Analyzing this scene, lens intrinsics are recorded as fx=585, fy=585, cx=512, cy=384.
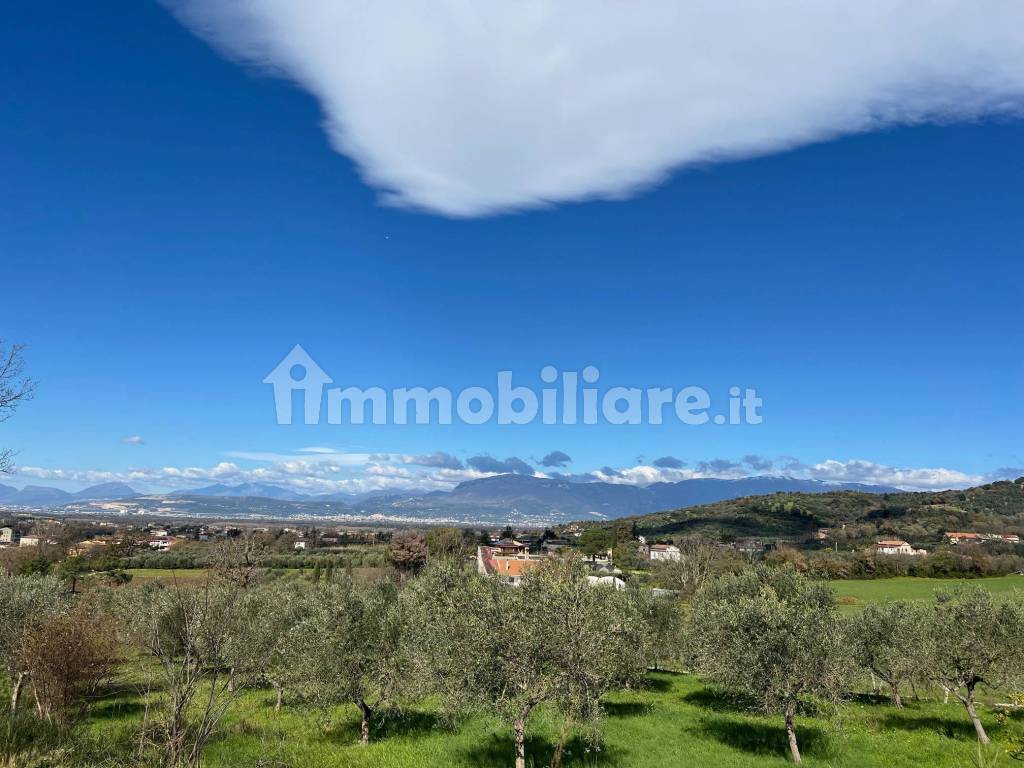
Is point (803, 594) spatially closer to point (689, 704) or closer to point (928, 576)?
point (689, 704)

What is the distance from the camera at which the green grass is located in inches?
→ 3191

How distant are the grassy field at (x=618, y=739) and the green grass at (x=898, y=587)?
49.3 m

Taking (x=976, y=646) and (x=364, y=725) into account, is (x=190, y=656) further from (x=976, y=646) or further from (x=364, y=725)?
(x=976, y=646)

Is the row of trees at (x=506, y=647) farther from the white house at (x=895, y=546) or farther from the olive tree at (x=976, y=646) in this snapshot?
the white house at (x=895, y=546)

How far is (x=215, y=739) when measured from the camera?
25.9 m

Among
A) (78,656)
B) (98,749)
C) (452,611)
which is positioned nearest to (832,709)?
(452,611)

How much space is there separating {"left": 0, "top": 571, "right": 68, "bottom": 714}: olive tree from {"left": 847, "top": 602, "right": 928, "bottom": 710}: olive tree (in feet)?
147

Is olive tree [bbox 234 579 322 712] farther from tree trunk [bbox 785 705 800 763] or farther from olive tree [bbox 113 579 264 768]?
tree trunk [bbox 785 705 800 763]

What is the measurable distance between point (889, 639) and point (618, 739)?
21.0 meters

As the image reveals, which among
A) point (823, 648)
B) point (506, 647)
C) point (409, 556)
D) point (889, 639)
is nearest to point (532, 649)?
point (506, 647)

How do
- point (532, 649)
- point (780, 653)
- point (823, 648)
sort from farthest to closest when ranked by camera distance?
point (780, 653)
point (823, 648)
point (532, 649)

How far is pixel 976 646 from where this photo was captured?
2909 centimetres

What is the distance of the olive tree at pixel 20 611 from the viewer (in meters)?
28.2

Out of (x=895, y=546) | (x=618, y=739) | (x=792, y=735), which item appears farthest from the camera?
(x=895, y=546)
